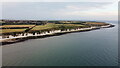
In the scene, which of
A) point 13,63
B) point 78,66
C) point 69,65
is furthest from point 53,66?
point 13,63

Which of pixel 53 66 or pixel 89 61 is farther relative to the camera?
pixel 89 61

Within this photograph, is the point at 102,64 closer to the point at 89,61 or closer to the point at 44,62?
the point at 89,61

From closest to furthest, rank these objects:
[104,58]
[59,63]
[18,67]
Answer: [18,67] < [59,63] < [104,58]

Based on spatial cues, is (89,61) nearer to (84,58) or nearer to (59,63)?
(84,58)

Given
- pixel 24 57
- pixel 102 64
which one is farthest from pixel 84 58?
pixel 24 57

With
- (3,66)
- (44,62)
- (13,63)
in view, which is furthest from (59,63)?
(3,66)

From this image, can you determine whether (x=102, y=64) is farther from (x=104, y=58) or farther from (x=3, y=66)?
(x=3, y=66)

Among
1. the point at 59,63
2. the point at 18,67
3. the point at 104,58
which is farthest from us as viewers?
the point at 104,58

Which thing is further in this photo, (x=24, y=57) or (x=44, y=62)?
(x=24, y=57)
